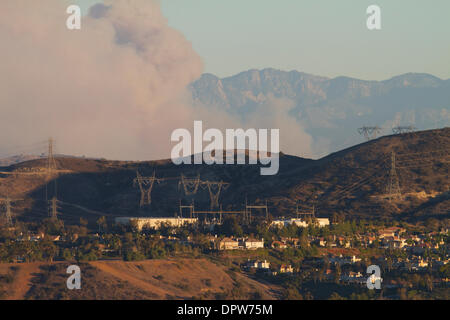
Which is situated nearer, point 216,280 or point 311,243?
point 216,280

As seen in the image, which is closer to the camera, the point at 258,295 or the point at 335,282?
the point at 258,295

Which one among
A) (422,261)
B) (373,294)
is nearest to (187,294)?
(373,294)
